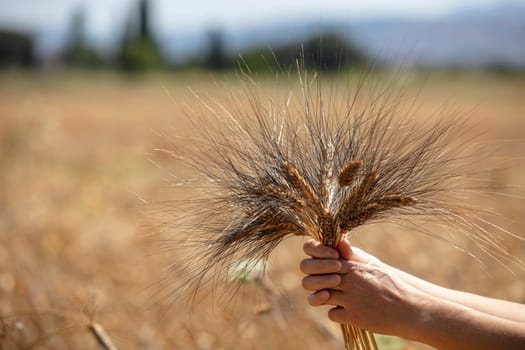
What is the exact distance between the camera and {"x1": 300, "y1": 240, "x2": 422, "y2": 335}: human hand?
132cm

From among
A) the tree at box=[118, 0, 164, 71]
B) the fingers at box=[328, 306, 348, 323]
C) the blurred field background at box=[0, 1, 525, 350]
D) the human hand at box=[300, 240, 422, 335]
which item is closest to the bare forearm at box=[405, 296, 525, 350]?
the human hand at box=[300, 240, 422, 335]

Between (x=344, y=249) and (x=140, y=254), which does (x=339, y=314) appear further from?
(x=140, y=254)

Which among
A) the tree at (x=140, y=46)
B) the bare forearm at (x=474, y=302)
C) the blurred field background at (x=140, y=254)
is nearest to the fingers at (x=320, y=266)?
the bare forearm at (x=474, y=302)

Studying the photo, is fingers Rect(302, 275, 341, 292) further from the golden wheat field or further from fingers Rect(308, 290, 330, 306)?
the golden wheat field

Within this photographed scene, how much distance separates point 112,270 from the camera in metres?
4.33

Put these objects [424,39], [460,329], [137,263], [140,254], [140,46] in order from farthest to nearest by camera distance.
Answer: [140,46] → [140,254] → [137,263] → [424,39] → [460,329]

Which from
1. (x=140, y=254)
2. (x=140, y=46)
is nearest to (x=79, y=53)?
(x=140, y=46)

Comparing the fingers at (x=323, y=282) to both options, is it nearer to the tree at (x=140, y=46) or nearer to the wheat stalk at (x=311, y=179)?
the wheat stalk at (x=311, y=179)

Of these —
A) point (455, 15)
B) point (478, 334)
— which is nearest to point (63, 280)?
point (478, 334)

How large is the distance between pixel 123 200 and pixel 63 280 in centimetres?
271

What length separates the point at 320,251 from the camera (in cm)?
136

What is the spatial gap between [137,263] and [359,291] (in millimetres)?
3356

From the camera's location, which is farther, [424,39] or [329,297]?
[424,39]

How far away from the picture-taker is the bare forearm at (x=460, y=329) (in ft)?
4.17
